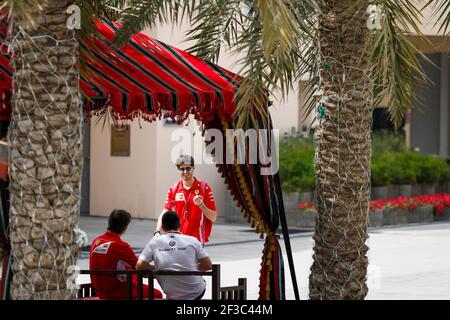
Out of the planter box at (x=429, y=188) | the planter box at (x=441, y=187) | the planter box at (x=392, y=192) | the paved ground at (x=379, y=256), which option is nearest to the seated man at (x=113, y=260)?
the paved ground at (x=379, y=256)

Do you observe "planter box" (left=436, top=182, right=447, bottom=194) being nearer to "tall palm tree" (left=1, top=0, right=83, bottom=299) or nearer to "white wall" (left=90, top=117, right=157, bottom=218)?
"white wall" (left=90, top=117, right=157, bottom=218)

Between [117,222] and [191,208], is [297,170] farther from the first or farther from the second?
[117,222]

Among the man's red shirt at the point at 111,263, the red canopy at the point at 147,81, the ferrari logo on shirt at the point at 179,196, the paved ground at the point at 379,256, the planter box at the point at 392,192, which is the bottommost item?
the paved ground at the point at 379,256

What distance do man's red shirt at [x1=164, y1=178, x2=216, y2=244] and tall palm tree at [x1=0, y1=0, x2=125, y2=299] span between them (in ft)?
14.0

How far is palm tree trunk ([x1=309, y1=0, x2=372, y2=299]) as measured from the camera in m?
9.23

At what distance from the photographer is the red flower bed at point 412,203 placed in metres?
21.4

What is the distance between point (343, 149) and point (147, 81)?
1.73m

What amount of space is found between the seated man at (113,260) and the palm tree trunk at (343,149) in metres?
1.62

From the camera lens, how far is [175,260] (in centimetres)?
883

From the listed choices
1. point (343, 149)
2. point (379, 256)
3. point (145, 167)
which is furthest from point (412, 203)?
point (343, 149)

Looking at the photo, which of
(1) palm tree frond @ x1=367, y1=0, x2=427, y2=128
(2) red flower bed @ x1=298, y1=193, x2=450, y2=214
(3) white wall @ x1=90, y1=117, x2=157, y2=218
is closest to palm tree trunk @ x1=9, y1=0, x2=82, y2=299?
(1) palm tree frond @ x1=367, y1=0, x2=427, y2=128

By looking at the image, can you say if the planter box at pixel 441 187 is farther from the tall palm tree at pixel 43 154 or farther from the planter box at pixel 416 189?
the tall palm tree at pixel 43 154
